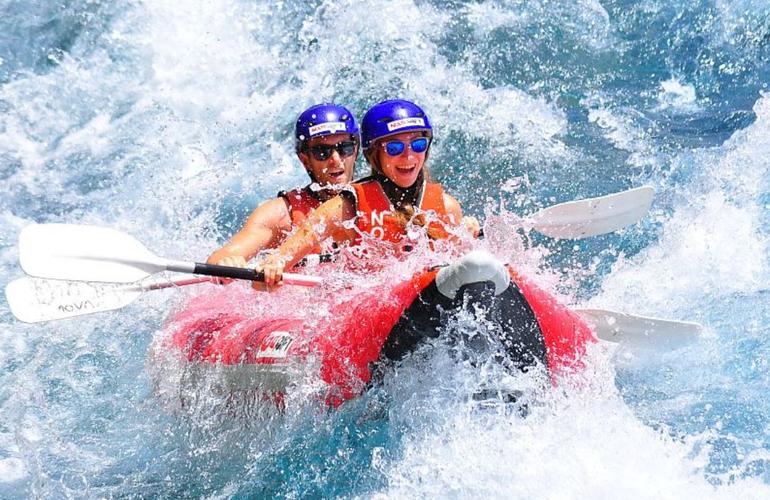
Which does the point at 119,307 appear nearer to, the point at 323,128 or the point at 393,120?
the point at 323,128

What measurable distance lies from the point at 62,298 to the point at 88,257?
747 millimetres

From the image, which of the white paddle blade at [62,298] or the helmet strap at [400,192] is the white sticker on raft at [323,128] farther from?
the white paddle blade at [62,298]

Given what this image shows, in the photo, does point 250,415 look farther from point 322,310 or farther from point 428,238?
point 428,238

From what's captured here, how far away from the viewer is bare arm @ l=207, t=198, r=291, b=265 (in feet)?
15.1

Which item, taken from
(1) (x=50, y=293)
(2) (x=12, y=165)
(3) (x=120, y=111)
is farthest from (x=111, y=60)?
(1) (x=50, y=293)

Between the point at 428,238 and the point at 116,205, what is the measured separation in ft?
14.1

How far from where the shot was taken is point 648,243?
597 cm

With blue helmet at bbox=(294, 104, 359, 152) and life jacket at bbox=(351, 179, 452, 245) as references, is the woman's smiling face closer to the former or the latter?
life jacket at bbox=(351, 179, 452, 245)

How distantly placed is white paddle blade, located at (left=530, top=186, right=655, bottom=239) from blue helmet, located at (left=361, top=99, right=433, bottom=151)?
97 centimetres

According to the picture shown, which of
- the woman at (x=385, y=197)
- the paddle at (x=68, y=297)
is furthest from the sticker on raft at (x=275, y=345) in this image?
the paddle at (x=68, y=297)

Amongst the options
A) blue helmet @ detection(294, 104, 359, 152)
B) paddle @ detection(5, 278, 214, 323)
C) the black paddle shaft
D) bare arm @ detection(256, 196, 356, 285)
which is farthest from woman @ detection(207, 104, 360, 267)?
the black paddle shaft

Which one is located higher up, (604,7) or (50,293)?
(604,7)

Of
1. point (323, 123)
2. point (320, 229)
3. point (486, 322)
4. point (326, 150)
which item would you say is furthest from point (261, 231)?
point (486, 322)

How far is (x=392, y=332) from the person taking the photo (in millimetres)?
3178
